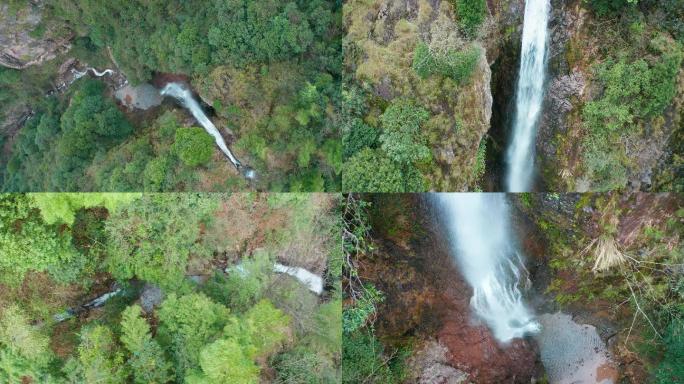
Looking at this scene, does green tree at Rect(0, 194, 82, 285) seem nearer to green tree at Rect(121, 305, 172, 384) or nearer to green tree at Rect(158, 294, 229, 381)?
green tree at Rect(121, 305, 172, 384)

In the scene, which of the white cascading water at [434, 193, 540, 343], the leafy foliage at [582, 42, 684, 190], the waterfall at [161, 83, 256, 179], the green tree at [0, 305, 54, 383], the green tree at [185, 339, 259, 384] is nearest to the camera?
the green tree at [185, 339, 259, 384]

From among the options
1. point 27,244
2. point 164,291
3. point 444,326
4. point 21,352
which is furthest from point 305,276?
point 21,352

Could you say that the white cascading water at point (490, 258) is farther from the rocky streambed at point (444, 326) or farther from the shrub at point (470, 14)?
the shrub at point (470, 14)

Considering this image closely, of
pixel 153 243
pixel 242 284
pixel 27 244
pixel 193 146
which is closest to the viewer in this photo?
pixel 27 244

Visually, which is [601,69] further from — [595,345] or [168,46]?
[168,46]

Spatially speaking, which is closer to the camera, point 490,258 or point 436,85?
point 436,85

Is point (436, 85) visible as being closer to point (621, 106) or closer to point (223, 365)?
point (621, 106)

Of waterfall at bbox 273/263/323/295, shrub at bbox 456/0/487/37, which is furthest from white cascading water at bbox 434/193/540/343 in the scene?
shrub at bbox 456/0/487/37
